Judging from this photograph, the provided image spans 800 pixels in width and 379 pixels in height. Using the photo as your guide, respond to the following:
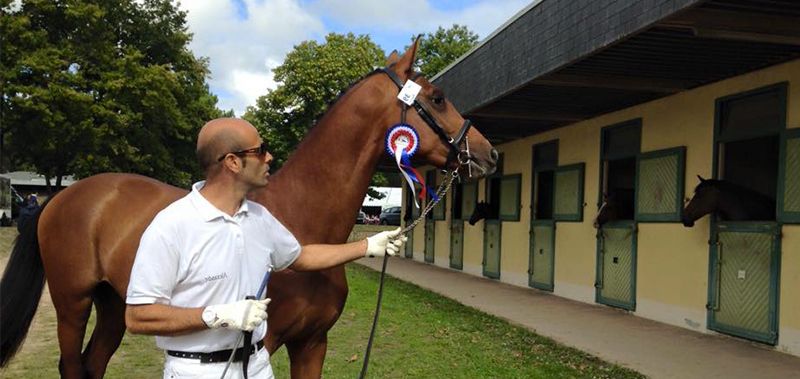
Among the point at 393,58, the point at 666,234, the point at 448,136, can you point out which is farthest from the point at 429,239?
the point at 448,136

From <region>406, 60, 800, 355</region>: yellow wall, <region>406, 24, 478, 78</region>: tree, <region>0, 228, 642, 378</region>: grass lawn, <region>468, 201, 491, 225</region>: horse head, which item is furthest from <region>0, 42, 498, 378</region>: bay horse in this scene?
<region>406, 24, 478, 78</region>: tree

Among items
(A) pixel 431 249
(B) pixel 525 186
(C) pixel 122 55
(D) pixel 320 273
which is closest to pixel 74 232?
(D) pixel 320 273

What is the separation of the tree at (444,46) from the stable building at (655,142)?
34859 millimetres

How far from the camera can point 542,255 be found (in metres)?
11.0

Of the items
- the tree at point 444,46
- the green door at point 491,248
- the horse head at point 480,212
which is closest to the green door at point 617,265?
the green door at point 491,248

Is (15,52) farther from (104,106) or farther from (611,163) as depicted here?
(611,163)

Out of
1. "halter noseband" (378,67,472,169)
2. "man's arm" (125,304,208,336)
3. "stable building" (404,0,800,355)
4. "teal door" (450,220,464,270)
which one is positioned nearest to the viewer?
"man's arm" (125,304,208,336)

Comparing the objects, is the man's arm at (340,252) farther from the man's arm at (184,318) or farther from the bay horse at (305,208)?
the man's arm at (184,318)

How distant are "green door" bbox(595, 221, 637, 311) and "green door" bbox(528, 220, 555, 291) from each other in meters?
1.41

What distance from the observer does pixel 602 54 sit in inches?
250

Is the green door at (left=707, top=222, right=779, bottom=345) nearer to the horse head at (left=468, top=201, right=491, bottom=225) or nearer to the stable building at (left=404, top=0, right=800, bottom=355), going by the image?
the stable building at (left=404, top=0, right=800, bottom=355)

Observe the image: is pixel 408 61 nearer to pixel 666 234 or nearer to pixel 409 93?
pixel 409 93

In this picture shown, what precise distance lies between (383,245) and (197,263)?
3.31 feet

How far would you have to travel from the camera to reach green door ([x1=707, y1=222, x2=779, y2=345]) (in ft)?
20.3
